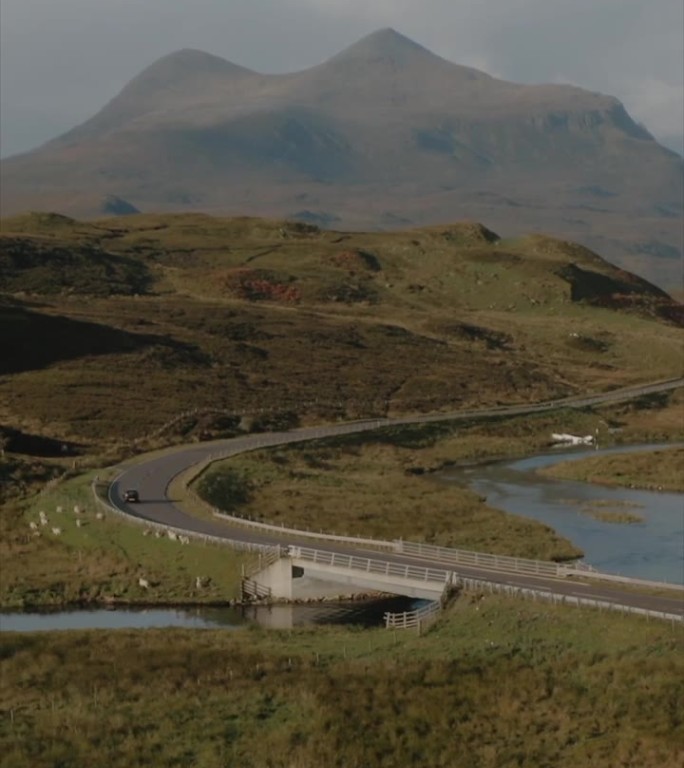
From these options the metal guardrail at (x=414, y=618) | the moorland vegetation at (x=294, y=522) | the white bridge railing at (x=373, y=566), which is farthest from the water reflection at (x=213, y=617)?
the white bridge railing at (x=373, y=566)

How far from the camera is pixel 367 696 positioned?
4209 centimetres

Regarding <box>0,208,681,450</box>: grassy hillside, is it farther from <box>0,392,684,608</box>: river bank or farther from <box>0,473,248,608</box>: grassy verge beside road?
<box>0,473,248,608</box>: grassy verge beside road

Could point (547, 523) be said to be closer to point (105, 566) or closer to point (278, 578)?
point (278, 578)

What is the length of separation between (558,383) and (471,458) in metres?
43.1

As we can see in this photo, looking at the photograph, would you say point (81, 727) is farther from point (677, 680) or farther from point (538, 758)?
point (677, 680)

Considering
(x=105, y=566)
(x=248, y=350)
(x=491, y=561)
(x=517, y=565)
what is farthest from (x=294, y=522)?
(x=248, y=350)

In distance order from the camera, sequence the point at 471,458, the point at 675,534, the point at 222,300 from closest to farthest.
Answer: the point at 675,534, the point at 471,458, the point at 222,300

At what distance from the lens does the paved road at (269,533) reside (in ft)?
171

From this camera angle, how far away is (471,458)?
364ft

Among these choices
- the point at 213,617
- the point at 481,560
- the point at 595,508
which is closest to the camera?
the point at 213,617

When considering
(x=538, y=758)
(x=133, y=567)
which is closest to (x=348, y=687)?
(x=538, y=758)

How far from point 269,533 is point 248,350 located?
80448 millimetres

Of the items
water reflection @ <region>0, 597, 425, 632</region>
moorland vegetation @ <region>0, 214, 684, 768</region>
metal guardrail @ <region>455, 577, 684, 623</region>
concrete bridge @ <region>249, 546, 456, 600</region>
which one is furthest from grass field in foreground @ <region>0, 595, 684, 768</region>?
water reflection @ <region>0, 597, 425, 632</region>

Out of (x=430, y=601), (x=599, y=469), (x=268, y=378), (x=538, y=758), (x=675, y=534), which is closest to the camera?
(x=538, y=758)
